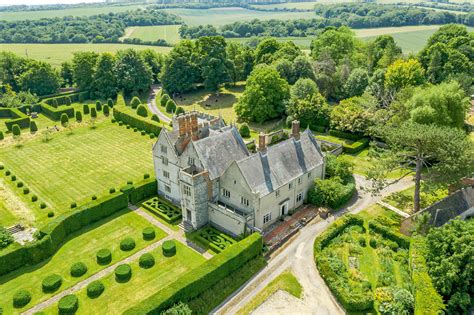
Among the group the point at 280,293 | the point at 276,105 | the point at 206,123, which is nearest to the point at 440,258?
the point at 280,293

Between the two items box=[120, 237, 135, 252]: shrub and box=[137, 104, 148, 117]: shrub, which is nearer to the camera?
box=[120, 237, 135, 252]: shrub

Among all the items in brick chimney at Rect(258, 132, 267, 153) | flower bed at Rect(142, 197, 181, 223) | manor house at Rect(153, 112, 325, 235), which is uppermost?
brick chimney at Rect(258, 132, 267, 153)

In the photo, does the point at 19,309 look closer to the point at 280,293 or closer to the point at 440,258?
the point at 280,293

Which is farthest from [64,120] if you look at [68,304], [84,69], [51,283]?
[68,304]

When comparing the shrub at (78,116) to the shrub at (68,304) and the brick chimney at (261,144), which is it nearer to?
the brick chimney at (261,144)

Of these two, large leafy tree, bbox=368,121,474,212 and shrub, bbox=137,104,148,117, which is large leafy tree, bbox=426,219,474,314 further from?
shrub, bbox=137,104,148,117

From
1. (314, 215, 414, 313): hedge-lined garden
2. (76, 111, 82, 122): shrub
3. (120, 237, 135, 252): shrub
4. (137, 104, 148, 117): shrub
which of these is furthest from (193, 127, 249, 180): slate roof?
(76, 111, 82, 122): shrub

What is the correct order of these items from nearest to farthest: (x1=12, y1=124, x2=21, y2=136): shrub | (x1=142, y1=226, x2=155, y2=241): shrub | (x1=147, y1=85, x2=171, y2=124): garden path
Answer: (x1=142, y1=226, x2=155, y2=241): shrub
(x1=12, y1=124, x2=21, y2=136): shrub
(x1=147, y1=85, x2=171, y2=124): garden path
